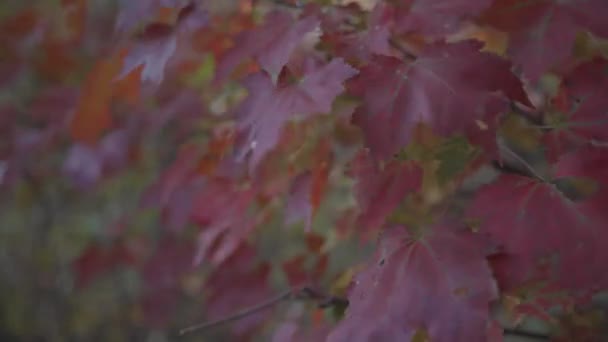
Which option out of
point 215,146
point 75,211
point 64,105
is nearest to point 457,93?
point 215,146

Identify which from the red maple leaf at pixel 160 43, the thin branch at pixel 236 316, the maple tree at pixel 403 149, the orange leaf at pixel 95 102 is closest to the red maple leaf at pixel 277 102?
the maple tree at pixel 403 149

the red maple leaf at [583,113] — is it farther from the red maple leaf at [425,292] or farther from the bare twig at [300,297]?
the bare twig at [300,297]

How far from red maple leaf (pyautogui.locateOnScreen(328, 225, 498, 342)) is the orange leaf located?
26.9 inches

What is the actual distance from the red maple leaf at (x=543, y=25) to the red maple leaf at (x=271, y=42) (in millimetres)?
231

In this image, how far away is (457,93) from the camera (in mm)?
803

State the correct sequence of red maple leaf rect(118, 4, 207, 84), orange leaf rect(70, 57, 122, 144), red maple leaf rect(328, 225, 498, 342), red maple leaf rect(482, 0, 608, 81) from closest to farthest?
1. red maple leaf rect(328, 225, 498, 342)
2. red maple leaf rect(482, 0, 608, 81)
3. red maple leaf rect(118, 4, 207, 84)
4. orange leaf rect(70, 57, 122, 144)

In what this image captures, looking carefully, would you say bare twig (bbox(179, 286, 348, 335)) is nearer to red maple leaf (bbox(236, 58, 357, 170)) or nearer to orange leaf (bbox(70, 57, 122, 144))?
red maple leaf (bbox(236, 58, 357, 170))

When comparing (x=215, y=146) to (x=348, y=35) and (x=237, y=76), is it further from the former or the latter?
(x=348, y=35)

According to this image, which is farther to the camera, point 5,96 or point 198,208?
point 5,96

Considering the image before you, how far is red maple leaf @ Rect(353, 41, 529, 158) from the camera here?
798 millimetres

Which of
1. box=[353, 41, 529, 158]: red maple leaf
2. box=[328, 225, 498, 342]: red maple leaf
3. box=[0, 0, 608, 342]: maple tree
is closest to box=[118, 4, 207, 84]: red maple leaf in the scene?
box=[0, 0, 608, 342]: maple tree

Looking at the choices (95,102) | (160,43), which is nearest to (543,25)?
(160,43)

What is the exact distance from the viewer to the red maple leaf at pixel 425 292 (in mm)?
728

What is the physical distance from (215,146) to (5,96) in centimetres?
177
